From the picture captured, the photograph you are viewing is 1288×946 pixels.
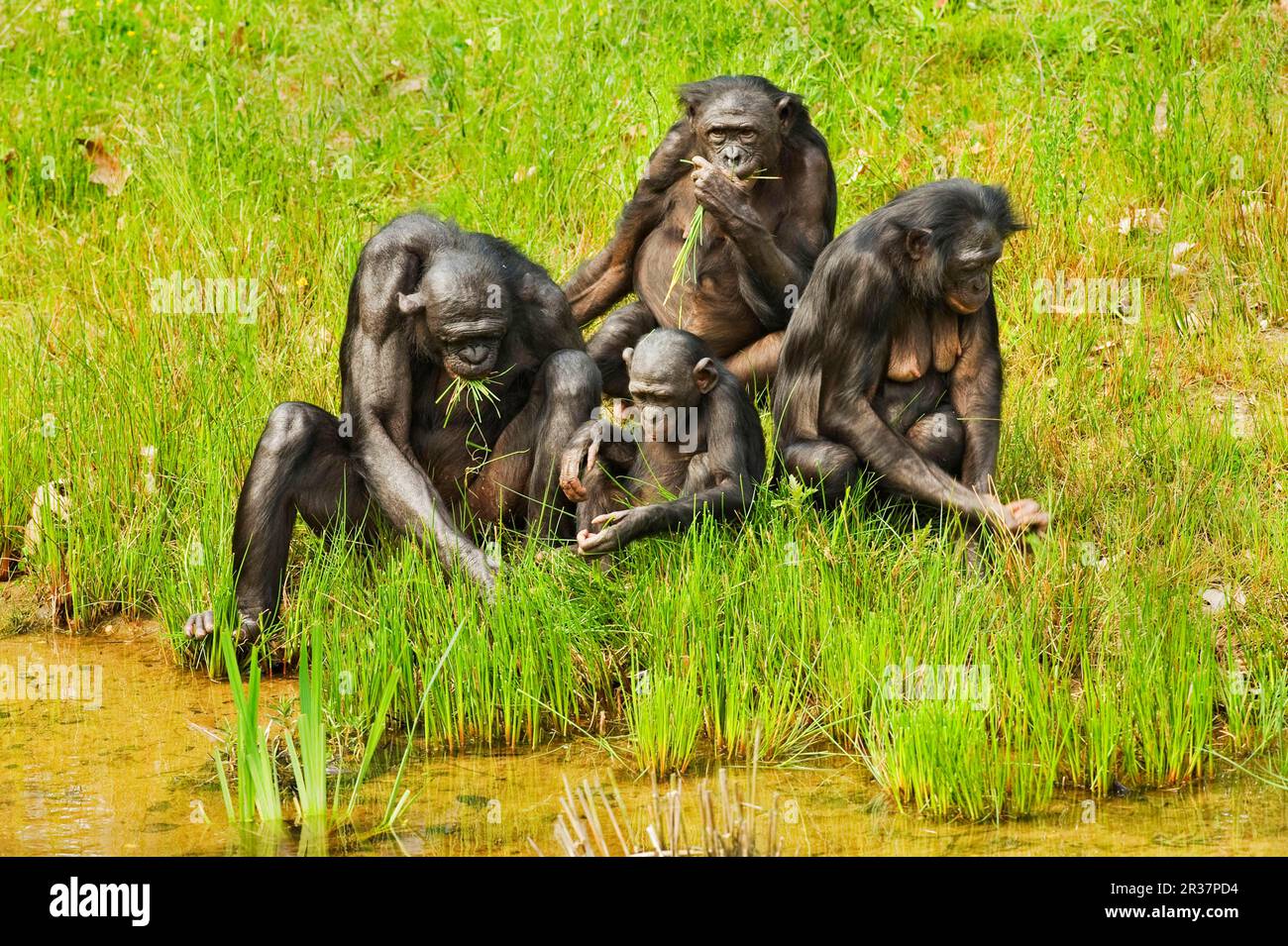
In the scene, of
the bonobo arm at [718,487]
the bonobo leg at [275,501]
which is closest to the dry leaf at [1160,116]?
the bonobo arm at [718,487]

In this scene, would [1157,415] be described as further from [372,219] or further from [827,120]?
[372,219]

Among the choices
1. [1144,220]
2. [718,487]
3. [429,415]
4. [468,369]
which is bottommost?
[718,487]

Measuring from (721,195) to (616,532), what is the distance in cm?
187

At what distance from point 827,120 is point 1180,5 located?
2578 millimetres

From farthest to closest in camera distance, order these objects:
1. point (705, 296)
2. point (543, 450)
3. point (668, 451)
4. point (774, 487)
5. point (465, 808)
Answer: point (705, 296)
point (774, 487)
point (543, 450)
point (668, 451)
point (465, 808)

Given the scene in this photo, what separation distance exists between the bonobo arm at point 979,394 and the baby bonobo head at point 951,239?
0.19 m

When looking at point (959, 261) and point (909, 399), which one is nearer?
point (959, 261)

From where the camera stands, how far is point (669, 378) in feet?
19.7

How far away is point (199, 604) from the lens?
6.34 metres

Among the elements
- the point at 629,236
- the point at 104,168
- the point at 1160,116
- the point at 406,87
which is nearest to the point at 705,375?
the point at 629,236

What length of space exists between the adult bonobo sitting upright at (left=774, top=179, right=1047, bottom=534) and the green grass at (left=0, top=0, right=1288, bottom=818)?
243mm

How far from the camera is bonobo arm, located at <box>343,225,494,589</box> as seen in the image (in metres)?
6.28

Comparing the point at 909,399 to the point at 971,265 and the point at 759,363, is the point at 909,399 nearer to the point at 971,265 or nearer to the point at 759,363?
the point at 971,265

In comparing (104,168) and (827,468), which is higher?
(104,168)
